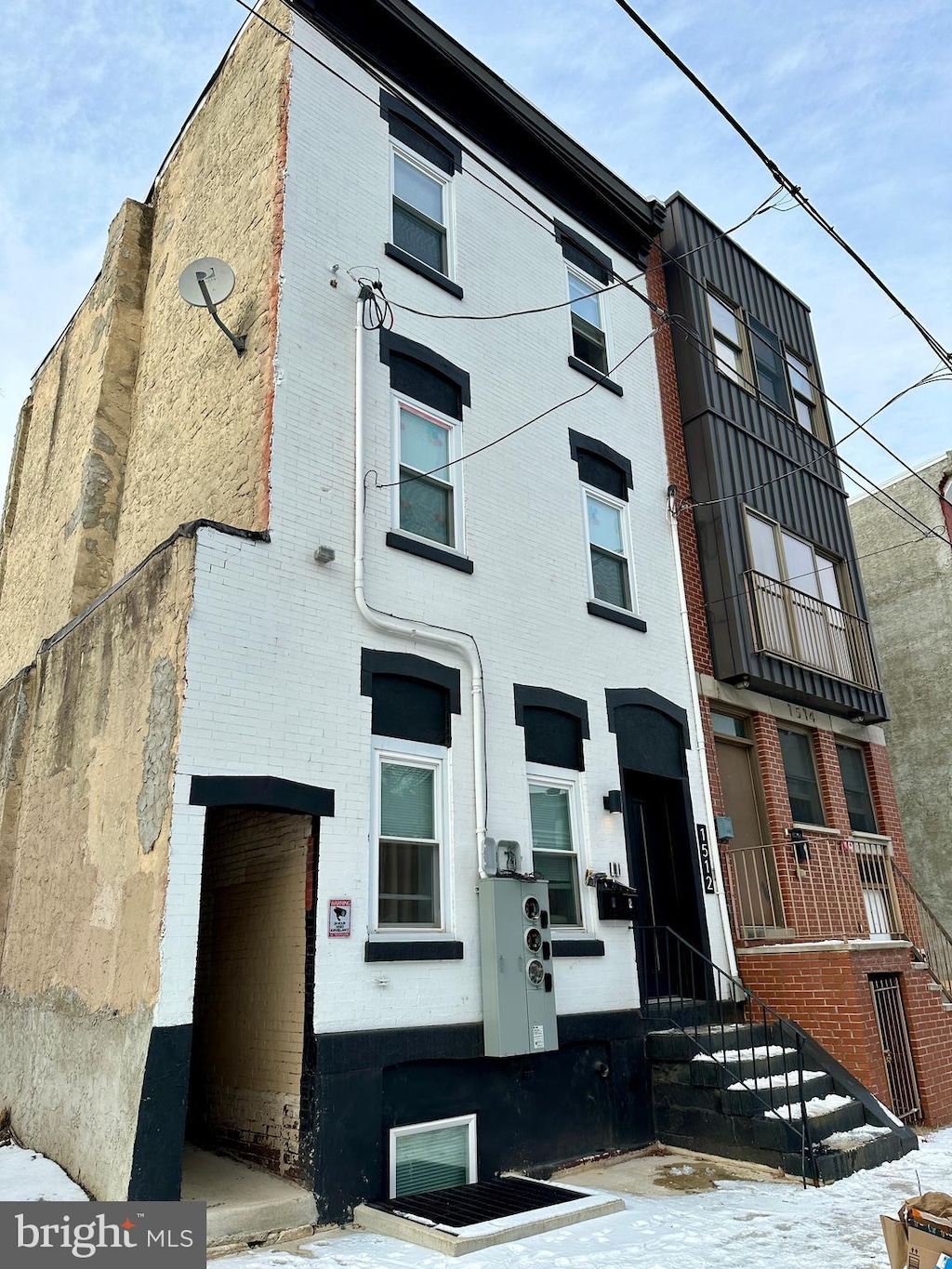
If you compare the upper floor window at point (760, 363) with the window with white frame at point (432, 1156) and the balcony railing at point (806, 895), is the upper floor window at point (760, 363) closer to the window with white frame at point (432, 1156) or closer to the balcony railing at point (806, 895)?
the balcony railing at point (806, 895)

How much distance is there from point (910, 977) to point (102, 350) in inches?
475

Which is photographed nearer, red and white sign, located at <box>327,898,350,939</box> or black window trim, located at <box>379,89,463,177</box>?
red and white sign, located at <box>327,898,350,939</box>

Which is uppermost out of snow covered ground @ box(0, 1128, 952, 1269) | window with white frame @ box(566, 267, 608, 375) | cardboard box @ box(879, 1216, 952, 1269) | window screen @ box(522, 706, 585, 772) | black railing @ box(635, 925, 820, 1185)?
window with white frame @ box(566, 267, 608, 375)

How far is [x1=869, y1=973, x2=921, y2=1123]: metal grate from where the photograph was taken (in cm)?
897

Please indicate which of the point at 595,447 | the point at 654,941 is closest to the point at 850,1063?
the point at 654,941

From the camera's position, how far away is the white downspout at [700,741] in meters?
10.2

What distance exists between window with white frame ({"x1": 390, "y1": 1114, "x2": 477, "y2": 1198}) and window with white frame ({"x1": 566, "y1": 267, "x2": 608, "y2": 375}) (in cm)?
889

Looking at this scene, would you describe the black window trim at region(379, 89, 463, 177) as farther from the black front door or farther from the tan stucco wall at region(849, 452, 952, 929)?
the tan stucco wall at region(849, 452, 952, 929)

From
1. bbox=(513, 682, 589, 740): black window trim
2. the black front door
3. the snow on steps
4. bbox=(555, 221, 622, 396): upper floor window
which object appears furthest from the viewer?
bbox=(555, 221, 622, 396): upper floor window

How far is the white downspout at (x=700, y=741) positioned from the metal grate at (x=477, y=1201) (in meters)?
4.20

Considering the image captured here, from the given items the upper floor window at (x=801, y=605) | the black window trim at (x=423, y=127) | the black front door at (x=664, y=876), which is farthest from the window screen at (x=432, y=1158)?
the black window trim at (x=423, y=127)

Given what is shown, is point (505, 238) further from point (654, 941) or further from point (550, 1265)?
point (550, 1265)

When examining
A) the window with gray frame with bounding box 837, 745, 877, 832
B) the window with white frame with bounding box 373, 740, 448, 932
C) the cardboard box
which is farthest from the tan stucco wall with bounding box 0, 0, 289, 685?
the window with gray frame with bounding box 837, 745, 877, 832

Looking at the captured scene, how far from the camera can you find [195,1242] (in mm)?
4832
